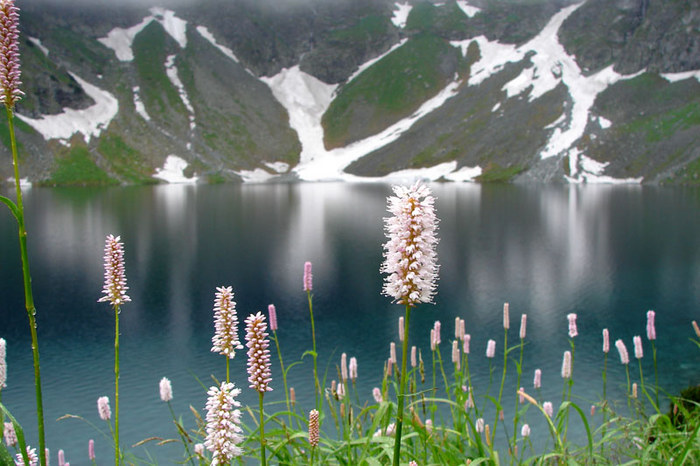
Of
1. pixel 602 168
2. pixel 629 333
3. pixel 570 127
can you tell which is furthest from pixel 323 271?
pixel 570 127

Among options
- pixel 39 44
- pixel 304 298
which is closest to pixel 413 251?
pixel 304 298

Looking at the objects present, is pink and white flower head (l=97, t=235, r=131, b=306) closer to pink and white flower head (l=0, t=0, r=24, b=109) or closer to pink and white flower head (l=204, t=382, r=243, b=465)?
pink and white flower head (l=204, t=382, r=243, b=465)

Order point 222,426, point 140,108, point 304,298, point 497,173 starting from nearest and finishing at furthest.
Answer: point 222,426
point 304,298
point 497,173
point 140,108

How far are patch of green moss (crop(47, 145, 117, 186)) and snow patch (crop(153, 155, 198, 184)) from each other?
1442 centimetres

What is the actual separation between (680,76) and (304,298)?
16758 centimetres

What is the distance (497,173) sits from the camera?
518 ft

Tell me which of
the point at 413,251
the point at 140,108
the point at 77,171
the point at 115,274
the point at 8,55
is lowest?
the point at 115,274

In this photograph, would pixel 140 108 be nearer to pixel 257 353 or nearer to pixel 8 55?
pixel 8 55

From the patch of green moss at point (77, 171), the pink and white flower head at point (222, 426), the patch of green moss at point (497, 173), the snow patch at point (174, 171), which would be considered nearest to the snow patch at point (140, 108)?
the snow patch at point (174, 171)

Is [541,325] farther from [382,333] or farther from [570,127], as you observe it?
[570,127]

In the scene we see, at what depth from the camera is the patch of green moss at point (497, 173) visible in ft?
507

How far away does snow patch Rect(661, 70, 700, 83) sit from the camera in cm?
16184

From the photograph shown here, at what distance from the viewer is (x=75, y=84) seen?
18575cm

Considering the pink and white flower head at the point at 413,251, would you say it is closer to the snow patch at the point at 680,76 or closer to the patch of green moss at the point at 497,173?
the patch of green moss at the point at 497,173
